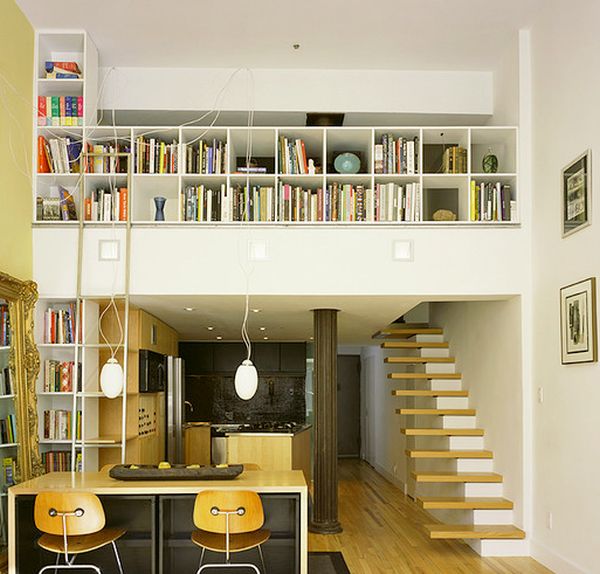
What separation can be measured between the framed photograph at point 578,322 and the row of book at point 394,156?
189 cm

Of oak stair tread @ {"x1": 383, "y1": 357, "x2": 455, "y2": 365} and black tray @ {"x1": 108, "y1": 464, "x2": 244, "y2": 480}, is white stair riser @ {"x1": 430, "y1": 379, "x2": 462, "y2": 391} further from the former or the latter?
black tray @ {"x1": 108, "y1": 464, "x2": 244, "y2": 480}

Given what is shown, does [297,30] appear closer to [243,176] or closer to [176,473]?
[243,176]

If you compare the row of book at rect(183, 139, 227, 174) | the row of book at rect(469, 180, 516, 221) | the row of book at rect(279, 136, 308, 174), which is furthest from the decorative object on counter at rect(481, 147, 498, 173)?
the row of book at rect(183, 139, 227, 174)

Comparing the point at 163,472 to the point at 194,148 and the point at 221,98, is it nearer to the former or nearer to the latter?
the point at 194,148

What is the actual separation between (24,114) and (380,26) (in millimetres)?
2927

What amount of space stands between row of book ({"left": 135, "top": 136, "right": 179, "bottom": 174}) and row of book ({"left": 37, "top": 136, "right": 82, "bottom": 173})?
508 mm

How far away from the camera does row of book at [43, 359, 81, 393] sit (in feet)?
23.1

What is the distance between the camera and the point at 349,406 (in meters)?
16.3

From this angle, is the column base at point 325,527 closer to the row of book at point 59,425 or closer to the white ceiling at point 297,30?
the row of book at point 59,425

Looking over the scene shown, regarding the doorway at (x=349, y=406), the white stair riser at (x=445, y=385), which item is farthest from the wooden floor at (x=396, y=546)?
the doorway at (x=349, y=406)

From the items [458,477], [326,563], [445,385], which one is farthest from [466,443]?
[326,563]

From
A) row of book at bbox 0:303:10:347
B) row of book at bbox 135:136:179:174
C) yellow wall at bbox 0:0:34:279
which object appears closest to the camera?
row of book at bbox 0:303:10:347

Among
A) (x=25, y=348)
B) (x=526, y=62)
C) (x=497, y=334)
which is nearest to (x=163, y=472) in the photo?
(x=25, y=348)

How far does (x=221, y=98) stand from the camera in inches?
304
